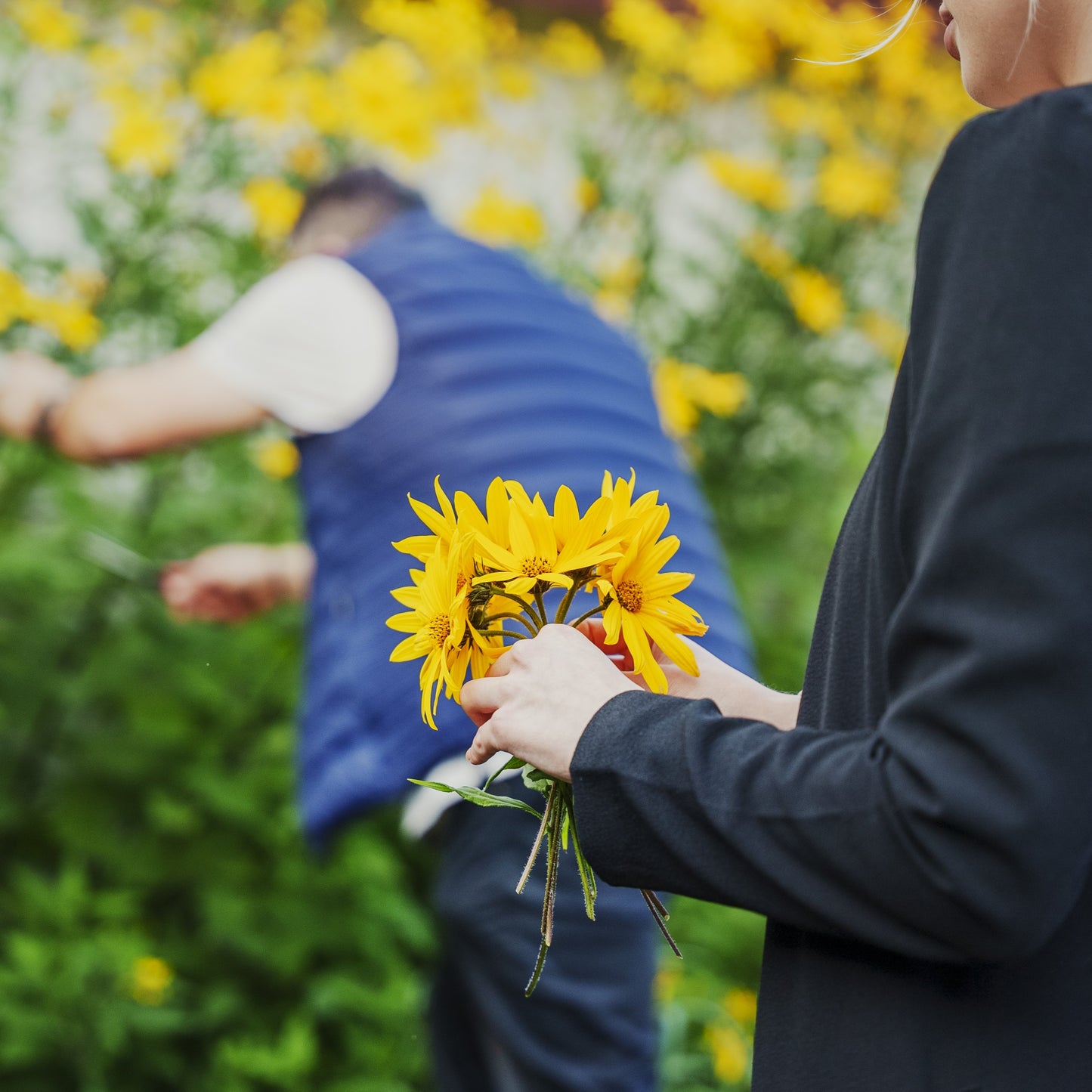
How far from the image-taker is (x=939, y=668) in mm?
583

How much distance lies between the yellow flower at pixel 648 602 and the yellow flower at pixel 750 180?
7.24 ft

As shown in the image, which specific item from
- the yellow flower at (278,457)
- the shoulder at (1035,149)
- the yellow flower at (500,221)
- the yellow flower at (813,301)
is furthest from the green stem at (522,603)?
the yellow flower at (813,301)

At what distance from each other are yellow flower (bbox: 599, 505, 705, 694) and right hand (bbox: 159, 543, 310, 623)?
4.79 feet

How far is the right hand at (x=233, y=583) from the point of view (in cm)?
209

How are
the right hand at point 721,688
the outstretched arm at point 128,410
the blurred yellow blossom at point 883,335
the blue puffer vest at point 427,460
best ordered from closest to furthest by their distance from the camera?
1. the right hand at point 721,688
2. the blue puffer vest at point 427,460
3. the outstretched arm at point 128,410
4. the blurred yellow blossom at point 883,335

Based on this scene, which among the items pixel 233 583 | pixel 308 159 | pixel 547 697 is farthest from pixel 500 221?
pixel 547 697

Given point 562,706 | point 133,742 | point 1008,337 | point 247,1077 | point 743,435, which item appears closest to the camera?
point 1008,337

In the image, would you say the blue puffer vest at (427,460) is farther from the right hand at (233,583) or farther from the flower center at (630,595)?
the flower center at (630,595)

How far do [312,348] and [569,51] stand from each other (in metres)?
1.51

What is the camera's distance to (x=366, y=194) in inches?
77.7

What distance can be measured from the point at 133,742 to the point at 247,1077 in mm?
677

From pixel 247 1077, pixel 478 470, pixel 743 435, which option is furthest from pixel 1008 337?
pixel 743 435

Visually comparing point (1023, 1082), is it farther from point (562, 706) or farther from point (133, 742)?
point (133, 742)

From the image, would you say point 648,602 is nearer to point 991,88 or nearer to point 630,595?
point 630,595
